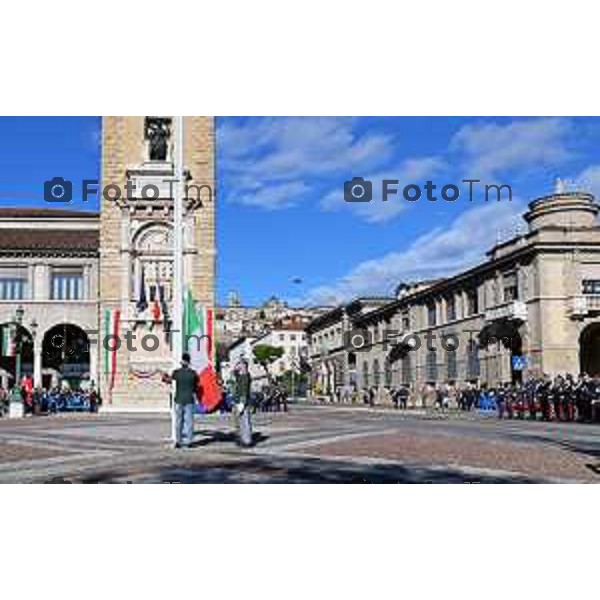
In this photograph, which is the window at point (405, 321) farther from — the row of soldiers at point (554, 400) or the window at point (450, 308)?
the row of soldiers at point (554, 400)

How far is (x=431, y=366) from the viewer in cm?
5778

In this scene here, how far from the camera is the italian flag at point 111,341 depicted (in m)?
40.7

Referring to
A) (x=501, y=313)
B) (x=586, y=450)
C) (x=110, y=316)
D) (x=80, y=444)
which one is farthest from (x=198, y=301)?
(x=586, y=450)

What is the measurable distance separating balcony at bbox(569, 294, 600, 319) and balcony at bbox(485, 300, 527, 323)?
263 cm

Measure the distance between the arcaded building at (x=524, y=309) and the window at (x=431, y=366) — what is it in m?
0.07

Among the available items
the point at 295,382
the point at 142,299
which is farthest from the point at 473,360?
the point at 295,382

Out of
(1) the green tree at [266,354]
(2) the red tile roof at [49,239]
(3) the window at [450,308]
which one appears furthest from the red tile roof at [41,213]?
(1) the green tree at [266,354]

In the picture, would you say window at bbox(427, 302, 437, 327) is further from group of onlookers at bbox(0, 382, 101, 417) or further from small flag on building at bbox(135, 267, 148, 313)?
group of onlookers at bbox(0, 382, 101, 417)

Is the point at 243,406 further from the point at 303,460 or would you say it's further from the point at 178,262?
the point at 178,262

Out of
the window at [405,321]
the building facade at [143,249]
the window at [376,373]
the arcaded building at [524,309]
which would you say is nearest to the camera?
the building facade at [143,249]

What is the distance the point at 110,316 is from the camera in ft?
135

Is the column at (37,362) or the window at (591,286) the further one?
the column at (37,362)
